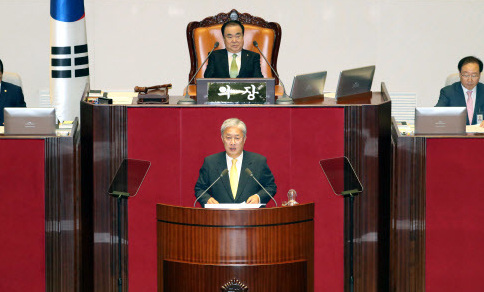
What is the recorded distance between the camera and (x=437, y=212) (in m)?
6.82

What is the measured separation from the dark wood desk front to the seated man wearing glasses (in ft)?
4.16

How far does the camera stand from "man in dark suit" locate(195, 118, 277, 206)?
6535 mm

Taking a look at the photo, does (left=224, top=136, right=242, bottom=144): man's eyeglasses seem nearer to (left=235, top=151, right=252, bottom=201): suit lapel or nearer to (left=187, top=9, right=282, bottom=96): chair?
(left=235, top=151, right=252, bottom=201): suit lapel

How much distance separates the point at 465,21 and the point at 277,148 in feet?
12.0

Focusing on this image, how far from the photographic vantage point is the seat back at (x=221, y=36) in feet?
28.1

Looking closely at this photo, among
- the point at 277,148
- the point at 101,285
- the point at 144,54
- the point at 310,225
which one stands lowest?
the point at 101,285

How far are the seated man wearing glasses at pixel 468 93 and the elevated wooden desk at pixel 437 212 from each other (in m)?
1.17

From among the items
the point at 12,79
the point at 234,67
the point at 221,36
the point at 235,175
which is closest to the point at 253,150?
the point at 235,175

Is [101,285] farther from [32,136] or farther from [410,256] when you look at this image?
[410,256]

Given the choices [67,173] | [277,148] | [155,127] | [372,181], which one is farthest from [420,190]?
[67,173]

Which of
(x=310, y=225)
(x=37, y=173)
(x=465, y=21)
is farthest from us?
(x=465, y=21)

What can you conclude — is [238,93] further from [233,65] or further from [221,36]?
[221,36]

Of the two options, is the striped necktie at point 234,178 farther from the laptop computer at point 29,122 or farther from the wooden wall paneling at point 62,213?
the laptop computer at point 29,122

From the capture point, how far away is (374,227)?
687 cm
